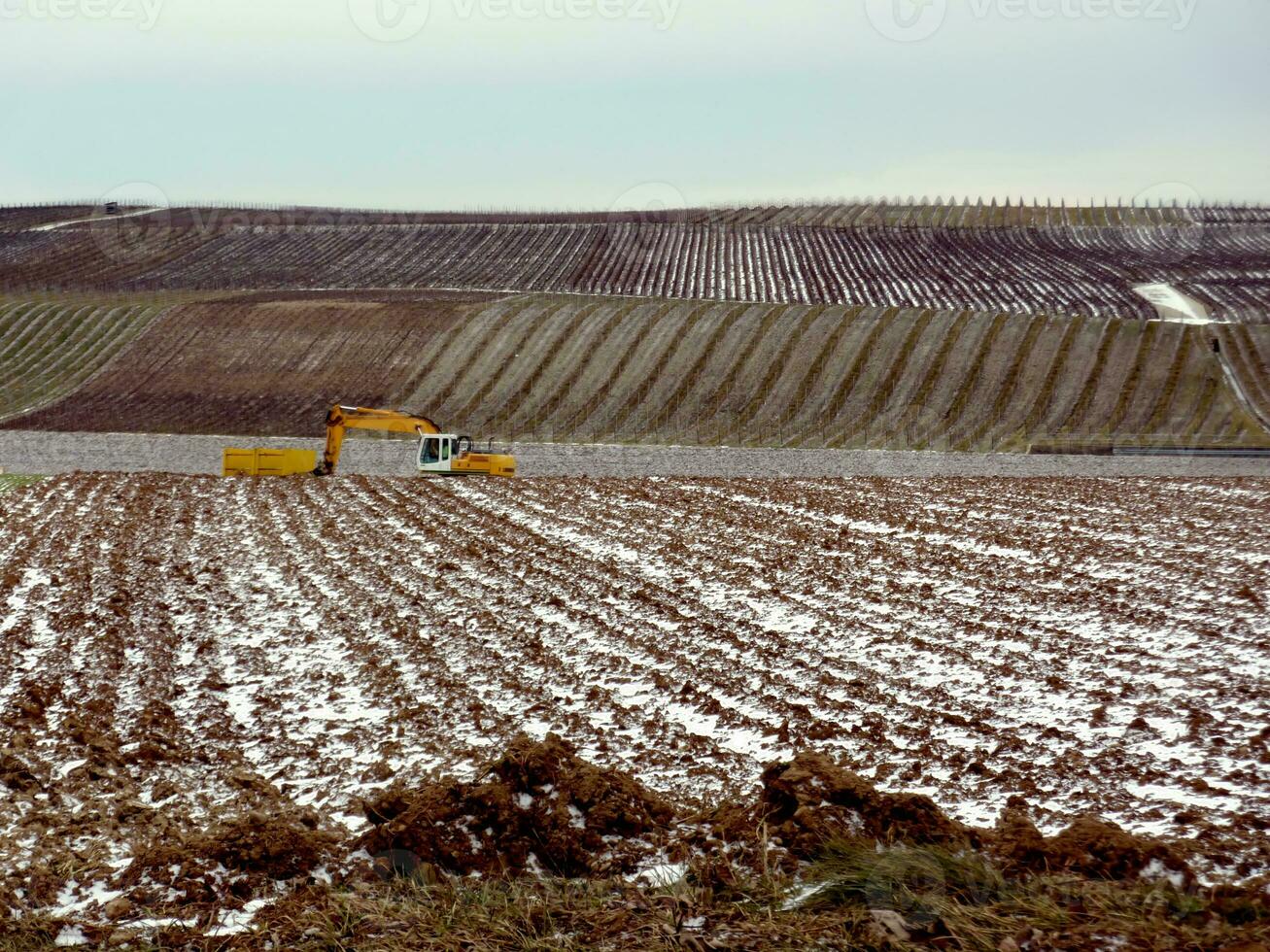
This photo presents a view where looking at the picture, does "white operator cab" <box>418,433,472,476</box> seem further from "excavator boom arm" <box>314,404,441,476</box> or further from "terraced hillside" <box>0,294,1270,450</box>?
"terraced hillside" <box>0,294,1270,450</box>

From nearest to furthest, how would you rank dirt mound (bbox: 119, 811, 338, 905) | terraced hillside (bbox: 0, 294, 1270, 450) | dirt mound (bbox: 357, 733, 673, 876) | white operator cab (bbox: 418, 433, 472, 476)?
dirt mound (bbox: 119, 811, 338, 905) → dirt mound (bbox: 357, 733, 673, 876) → white operator cab (bbox: 418, 433, 472, 476) → terraced hillside (bbox: 0, 294, 1270, 450)

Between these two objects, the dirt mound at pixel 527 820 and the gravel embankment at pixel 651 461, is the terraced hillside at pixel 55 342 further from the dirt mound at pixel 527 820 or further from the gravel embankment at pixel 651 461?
the dirt mound at pixel 527 820

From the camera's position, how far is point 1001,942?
5.90m

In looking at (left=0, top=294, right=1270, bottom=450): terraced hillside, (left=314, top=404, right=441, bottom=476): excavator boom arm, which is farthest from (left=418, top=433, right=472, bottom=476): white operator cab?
(left=0, top=294, right=1270, bottom=450): terraced hillside

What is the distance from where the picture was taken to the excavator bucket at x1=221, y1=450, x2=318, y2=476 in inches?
1184

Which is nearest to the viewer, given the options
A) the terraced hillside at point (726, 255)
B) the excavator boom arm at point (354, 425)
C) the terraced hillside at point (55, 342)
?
the excavator boom arm at point (354, 425)

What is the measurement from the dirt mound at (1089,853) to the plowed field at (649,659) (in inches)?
13.4

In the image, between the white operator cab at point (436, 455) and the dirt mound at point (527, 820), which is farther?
the white operator cab at point (436, 455)

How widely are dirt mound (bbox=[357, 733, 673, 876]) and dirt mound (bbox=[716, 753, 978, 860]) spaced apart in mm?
596

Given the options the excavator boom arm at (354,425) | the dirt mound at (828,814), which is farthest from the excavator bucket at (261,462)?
the dirt mound at (828,814)

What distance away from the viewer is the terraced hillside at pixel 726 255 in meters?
60.0

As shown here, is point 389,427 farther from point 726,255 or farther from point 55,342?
point 726,255

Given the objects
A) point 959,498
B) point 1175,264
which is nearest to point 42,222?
point 1175,264

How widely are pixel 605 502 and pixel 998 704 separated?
46.3 feet
